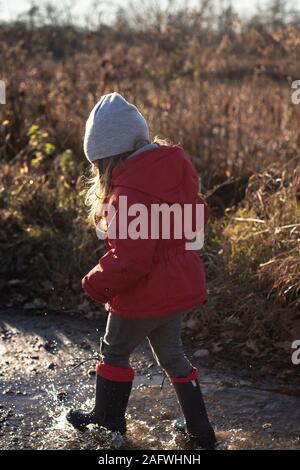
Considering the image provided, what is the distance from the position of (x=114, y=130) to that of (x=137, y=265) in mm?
618

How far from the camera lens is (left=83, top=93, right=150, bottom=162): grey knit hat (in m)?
3.35

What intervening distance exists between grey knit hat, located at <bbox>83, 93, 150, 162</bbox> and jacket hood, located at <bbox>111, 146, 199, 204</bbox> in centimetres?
10

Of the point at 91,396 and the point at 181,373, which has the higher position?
the point at 181,373

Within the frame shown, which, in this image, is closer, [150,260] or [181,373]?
[150,260]

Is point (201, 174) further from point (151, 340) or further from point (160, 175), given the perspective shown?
point (160, 175)

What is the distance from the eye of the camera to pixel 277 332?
4996 mm

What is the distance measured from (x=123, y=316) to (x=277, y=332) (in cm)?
188

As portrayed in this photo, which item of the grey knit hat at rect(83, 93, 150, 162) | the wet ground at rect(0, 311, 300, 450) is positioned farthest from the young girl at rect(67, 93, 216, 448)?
the wet ground at rect(0, 311, 300, 450)

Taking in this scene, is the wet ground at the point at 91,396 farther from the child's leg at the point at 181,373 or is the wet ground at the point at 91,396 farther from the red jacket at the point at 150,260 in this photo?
the red jacket at the point at 150,260

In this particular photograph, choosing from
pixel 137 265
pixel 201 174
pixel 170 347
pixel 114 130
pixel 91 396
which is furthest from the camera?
pixel 201 174

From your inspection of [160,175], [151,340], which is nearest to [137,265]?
[160,175]

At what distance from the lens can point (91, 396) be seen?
14.3 feet

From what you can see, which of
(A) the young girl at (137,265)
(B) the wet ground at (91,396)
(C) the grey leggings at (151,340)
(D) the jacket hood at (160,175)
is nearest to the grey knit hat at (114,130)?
A: (A) the young girl at (137,265)
